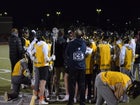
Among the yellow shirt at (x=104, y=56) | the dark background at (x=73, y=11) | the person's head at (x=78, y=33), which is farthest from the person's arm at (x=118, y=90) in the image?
the dark background at (x=73, y=11)

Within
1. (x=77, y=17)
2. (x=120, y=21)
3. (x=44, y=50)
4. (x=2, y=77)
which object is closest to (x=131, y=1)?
(x=120, y=21)

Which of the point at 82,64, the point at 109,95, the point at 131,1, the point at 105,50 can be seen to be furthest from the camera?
the point at 131,1

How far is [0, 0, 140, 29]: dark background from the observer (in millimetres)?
81500

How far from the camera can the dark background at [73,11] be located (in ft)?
267

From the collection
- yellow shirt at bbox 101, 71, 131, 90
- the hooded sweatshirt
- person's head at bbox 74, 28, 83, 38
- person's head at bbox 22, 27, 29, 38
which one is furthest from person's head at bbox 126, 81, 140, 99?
person's head at bbox 22, 27, 29, 38

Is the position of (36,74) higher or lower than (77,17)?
lower

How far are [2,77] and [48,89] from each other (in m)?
4.66

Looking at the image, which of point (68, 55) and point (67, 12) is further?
point (67, 12)

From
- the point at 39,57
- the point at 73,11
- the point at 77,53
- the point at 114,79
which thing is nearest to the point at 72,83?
the point at 77,53

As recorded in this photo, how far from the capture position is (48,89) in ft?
41.3

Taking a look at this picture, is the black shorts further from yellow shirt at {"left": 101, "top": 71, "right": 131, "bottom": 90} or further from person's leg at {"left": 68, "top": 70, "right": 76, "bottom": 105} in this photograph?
yellow shirt at {"left": 101, "top": 71, "right": 131, "bottom": 90}

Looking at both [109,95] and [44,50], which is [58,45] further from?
[109,95]

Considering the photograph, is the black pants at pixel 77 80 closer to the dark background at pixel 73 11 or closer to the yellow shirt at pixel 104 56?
the yellow shirt at pixel 104 56

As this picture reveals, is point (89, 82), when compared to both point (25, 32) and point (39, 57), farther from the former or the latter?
point (25, 32)
